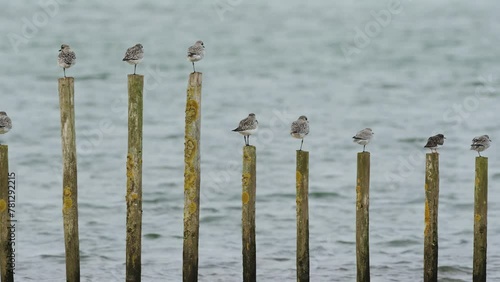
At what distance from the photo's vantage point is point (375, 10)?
2628 inches

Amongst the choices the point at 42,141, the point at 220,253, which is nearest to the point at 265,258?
the point at 220,253

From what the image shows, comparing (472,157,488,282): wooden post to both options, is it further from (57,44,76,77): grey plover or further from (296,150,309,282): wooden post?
(57,44,76,77): grey plover

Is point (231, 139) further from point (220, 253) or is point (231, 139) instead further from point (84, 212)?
point (220, 253)

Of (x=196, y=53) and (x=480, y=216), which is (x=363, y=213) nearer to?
(x=480, y=216)

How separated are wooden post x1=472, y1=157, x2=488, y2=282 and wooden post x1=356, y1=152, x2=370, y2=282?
1.57 meters

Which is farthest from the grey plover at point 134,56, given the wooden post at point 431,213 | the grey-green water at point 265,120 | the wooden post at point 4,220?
the wooden post at point 431,213

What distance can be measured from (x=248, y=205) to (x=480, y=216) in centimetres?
333

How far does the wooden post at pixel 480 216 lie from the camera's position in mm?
15445

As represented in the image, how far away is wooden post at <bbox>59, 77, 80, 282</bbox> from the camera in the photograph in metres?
15.0

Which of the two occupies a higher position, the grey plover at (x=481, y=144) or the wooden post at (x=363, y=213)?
the grey plover at (x=481, y=144)

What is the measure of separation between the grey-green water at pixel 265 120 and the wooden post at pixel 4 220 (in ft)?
12.4

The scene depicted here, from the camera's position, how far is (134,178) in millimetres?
15516

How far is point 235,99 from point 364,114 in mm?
5405

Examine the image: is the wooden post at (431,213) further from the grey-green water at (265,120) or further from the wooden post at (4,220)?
the wooden post at (4,220)
